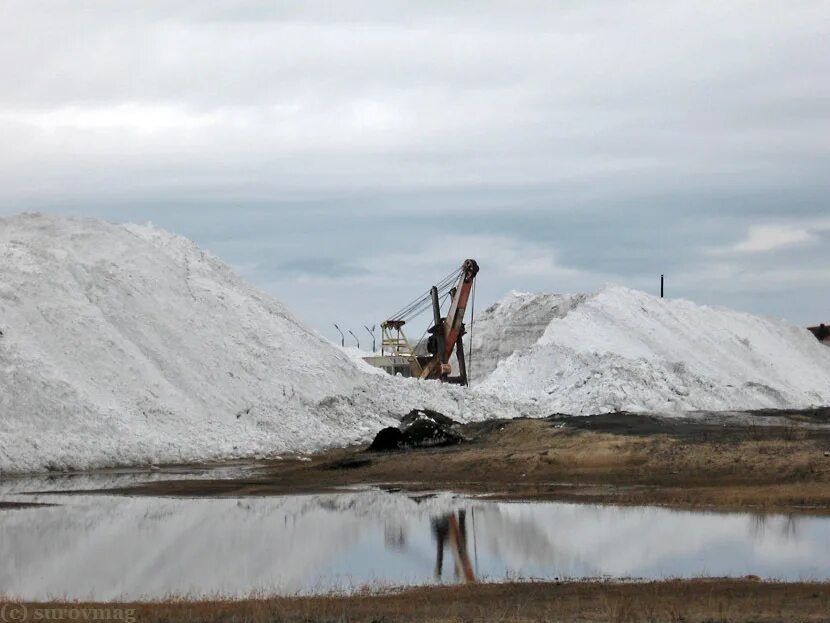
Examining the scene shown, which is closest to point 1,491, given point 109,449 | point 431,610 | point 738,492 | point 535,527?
point 109,449

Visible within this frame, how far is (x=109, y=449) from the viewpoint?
3659 centimetres

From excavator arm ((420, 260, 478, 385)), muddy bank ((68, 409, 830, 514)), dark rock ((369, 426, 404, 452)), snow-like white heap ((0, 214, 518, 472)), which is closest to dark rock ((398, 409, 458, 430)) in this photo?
dark rock ((369, 426, 404, 452))

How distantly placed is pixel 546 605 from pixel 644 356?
4651 cm

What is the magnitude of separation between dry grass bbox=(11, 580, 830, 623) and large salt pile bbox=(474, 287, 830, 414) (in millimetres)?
36089

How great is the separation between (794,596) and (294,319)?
1571 inches

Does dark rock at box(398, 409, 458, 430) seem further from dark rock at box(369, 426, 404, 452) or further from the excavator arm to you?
the excavator arm

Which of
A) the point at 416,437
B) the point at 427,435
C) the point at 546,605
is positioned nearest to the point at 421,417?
the point at 427,435

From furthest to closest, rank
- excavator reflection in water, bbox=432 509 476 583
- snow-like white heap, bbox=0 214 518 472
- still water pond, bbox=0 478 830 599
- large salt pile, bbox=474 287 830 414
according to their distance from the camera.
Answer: large salt pile, bbox=474 287 830 414
snow-like white heap, bbox=0 214 518 472
excavator reflection in water, bbox=432 509 476 583
still water pond, bbox=0 478 830 599

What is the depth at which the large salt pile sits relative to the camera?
180 ft

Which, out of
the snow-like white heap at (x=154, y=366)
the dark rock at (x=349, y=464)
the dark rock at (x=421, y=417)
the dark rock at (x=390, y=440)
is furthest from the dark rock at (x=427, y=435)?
the snow-like white heap at (x=154, y=366)

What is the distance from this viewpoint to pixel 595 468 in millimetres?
31781

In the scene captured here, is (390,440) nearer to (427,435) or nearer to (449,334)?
(427,435)

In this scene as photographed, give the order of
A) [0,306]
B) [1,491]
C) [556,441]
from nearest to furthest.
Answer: [1,491] < [556,441] < [0,306]

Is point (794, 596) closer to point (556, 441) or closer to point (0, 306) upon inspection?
point (556, 441)
